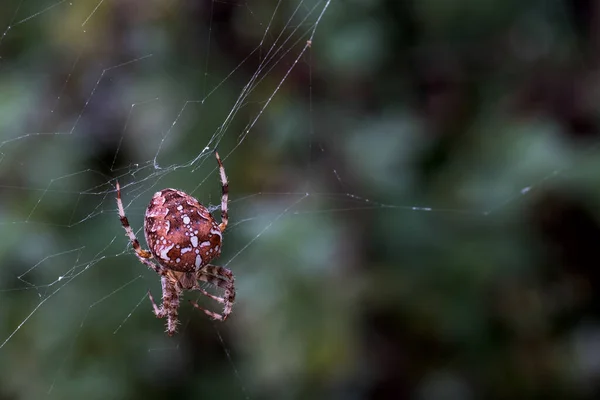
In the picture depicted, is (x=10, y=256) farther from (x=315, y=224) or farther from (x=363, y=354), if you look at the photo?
(x=363, y=354)

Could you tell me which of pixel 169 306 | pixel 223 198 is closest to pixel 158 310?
pixel 169 306

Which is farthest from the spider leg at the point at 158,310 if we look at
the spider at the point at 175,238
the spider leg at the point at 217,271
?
the spider leg at the point at 217,271

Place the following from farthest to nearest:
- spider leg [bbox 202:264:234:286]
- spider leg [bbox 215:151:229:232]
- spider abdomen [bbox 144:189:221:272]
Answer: spider leg [bbox 202:264:234:286] < spider leg [bbox 215:151:229:232] < spider abdomen [bbox 144:189:221:272]

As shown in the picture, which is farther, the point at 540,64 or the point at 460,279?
the point at 540,64

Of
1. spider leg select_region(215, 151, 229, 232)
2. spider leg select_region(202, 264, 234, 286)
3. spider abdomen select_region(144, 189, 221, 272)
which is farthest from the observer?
spider leg select_region(202, 264, 234, 286)

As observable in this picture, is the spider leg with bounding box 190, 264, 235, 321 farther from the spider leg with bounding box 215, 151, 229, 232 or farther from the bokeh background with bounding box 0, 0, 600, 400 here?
the spider leg with bounding box 215, 151, 229, 232

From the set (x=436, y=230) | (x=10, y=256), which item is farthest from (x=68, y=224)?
(x=436, y=230)

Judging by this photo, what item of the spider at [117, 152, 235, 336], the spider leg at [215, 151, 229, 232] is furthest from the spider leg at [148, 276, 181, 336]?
the spider leg at [215, 151, 229, 232]
